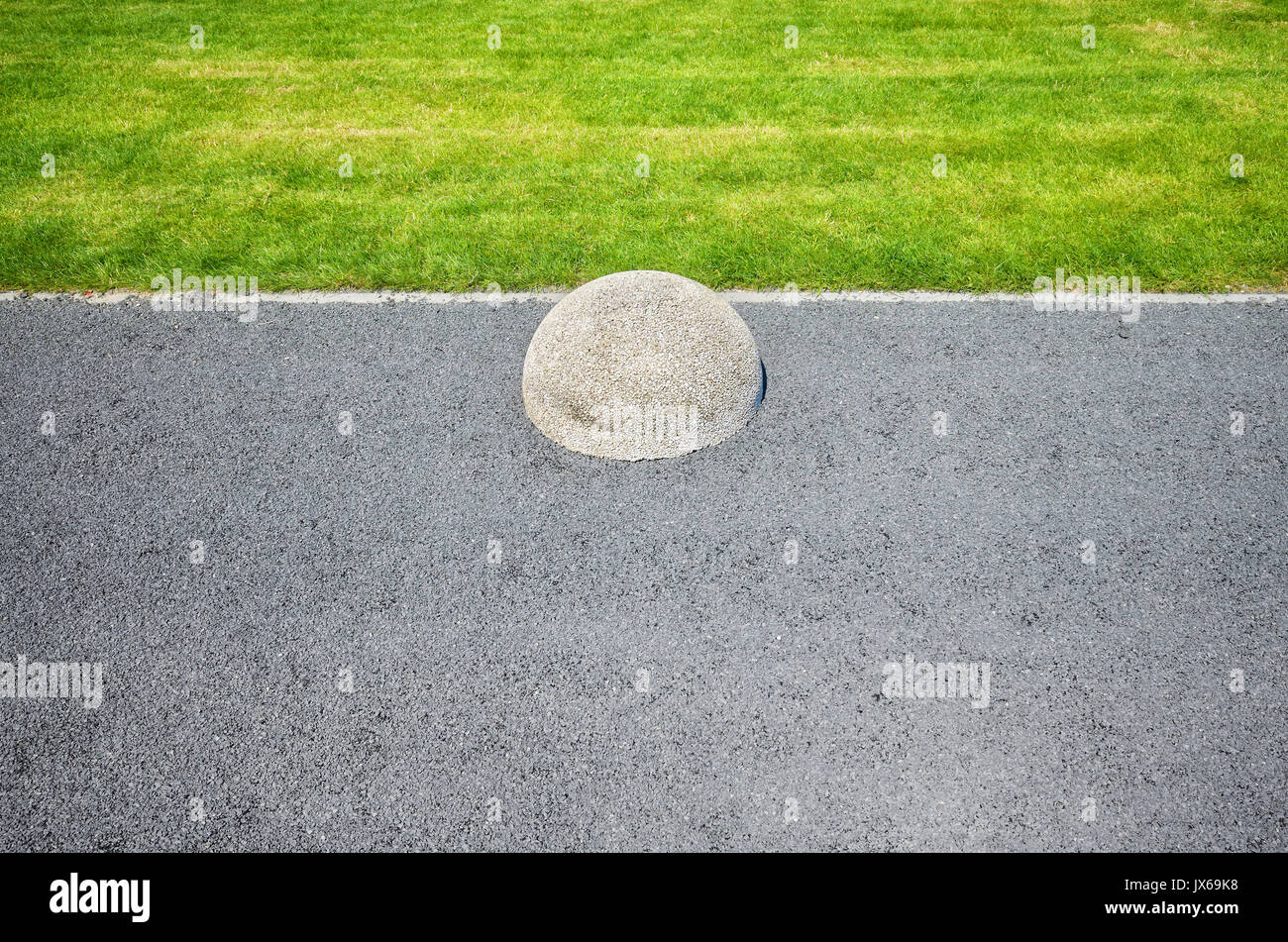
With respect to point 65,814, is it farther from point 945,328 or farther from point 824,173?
point 824,173

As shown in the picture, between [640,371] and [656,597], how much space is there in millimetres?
1567

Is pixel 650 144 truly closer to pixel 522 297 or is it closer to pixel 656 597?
pixel 522 297

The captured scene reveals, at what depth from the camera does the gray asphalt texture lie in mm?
4012

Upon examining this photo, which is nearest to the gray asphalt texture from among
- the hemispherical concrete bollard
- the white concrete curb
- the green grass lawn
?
the hemispherical concrete bollard

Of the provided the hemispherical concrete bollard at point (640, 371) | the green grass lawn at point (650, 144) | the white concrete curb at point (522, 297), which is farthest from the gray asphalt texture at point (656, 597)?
the green grass lawn at point (650, 144)

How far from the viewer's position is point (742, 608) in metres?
4.87

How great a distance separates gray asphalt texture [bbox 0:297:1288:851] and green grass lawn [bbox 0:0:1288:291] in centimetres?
145

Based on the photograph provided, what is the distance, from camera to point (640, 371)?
223 inches

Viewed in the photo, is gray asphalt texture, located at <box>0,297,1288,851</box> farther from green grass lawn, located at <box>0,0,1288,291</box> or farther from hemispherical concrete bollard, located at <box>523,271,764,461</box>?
green grass lawn, located at <box>0,0,1288,291</box>

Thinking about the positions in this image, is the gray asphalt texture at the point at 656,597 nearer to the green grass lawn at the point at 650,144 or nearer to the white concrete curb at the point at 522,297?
the white concrete curb at the point at 522,297

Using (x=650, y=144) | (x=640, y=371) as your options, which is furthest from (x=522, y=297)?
(x=650, y=144)
